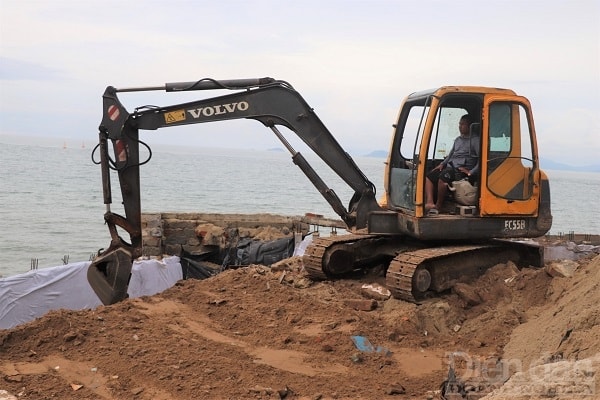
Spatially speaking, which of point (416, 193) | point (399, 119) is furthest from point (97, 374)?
point (399, 119)

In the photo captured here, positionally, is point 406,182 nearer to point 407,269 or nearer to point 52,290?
point 407,269

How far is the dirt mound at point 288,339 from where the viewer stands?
5.69m

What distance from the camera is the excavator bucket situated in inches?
288

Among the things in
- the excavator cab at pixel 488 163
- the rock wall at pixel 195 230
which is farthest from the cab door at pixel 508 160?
the rock wall at pixel 195 230

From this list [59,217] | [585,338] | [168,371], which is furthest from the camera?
[59,217]

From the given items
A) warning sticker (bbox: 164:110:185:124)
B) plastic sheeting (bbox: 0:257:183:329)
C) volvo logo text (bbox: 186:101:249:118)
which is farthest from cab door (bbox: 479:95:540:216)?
plastic sheeting (bbox: 0:257:183:329)

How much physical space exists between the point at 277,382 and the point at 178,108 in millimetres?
3778

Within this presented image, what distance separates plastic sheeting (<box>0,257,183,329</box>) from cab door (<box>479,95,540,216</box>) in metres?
5.86

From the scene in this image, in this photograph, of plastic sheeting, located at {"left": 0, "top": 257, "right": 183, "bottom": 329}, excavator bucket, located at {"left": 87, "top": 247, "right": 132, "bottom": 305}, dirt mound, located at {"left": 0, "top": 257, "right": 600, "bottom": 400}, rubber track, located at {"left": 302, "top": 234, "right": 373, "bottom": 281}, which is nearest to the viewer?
dirt mound, located at {"left": 0, "top": 257, "right": 600, "bottom": 400}

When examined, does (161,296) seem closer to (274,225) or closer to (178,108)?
(178,108)

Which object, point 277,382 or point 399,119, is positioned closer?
point 277,382

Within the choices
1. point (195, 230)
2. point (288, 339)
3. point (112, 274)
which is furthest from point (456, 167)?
point (195, 230)

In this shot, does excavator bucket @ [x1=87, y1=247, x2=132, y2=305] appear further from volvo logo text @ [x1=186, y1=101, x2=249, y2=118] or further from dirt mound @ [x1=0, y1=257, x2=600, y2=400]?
volvo logo text @ [x1=186, y1=101, x2=249, y2=118]

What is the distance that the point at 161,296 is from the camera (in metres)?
8.42
